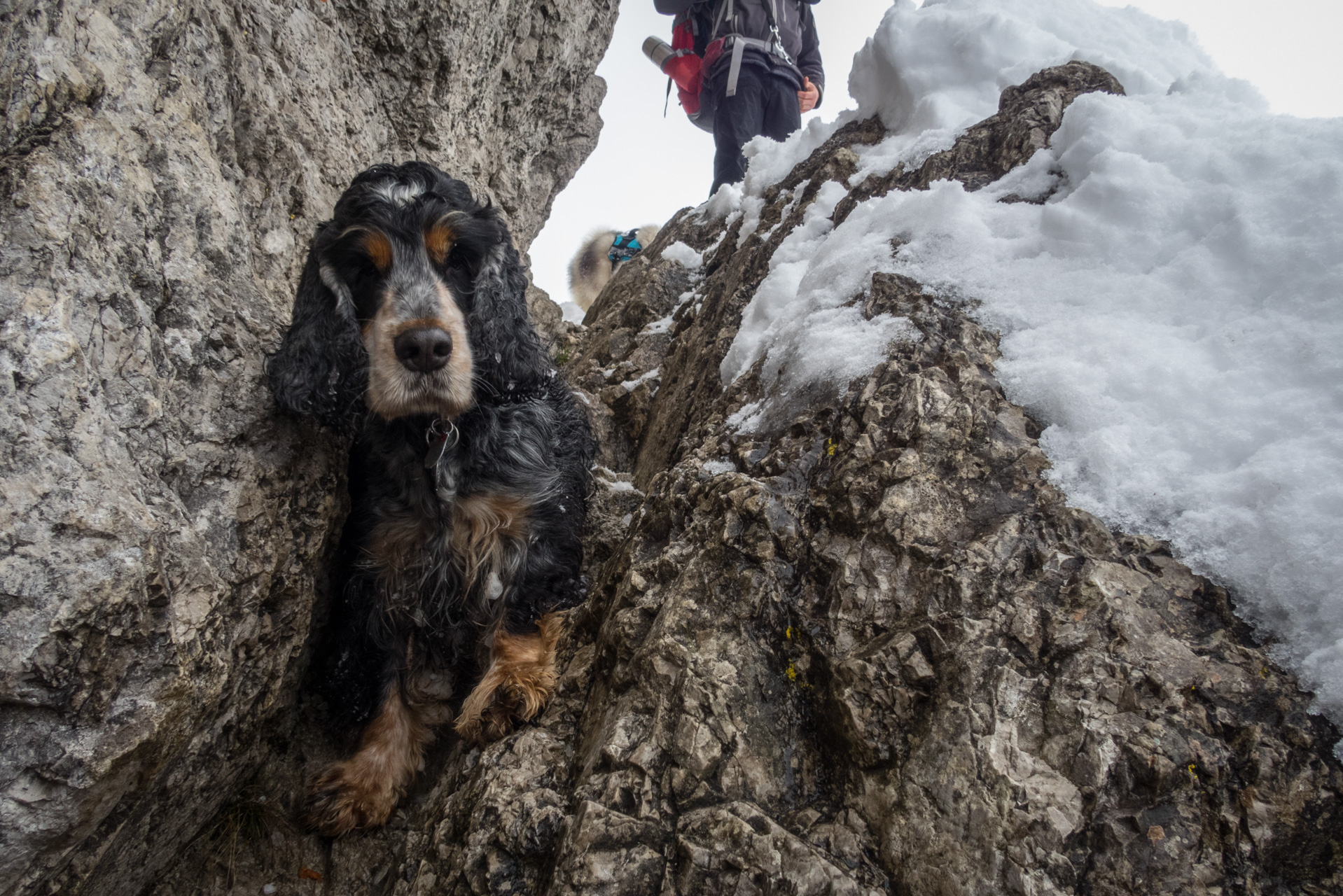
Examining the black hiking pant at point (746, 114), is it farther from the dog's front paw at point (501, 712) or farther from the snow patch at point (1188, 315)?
the dog's front paw at point (501, 712)

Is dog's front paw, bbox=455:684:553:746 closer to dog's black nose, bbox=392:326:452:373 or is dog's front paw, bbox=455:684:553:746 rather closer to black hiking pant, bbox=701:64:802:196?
dog's black nose, bbox=392:326:452:373

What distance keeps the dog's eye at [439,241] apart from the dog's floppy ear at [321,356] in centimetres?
36

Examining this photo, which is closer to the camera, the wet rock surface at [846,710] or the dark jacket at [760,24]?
the wet rock surface at [846,710]

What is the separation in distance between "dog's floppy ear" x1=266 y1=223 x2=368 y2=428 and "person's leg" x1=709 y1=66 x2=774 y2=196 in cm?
461

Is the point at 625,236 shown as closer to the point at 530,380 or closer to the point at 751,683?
the point at 530,380

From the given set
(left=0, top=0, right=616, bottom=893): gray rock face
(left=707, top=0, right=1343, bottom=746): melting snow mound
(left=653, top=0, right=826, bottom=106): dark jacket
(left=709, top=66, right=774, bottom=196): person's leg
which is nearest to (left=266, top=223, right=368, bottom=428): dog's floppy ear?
(left=0, top=0, right=616, bottom=893): gray rock face

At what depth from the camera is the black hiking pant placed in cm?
Answer: 634

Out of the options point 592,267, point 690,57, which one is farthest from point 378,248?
point 592,267

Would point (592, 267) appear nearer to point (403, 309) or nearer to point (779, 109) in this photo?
point (779, 109)

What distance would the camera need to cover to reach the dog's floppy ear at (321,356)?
2301mm

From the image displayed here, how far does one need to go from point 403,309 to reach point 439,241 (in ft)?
1.22

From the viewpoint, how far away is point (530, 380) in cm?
299

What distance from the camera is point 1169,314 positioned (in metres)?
1.97

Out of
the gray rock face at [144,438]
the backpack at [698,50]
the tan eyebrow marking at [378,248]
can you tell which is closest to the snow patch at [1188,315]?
the tan eyebrow marking at [378,248]
